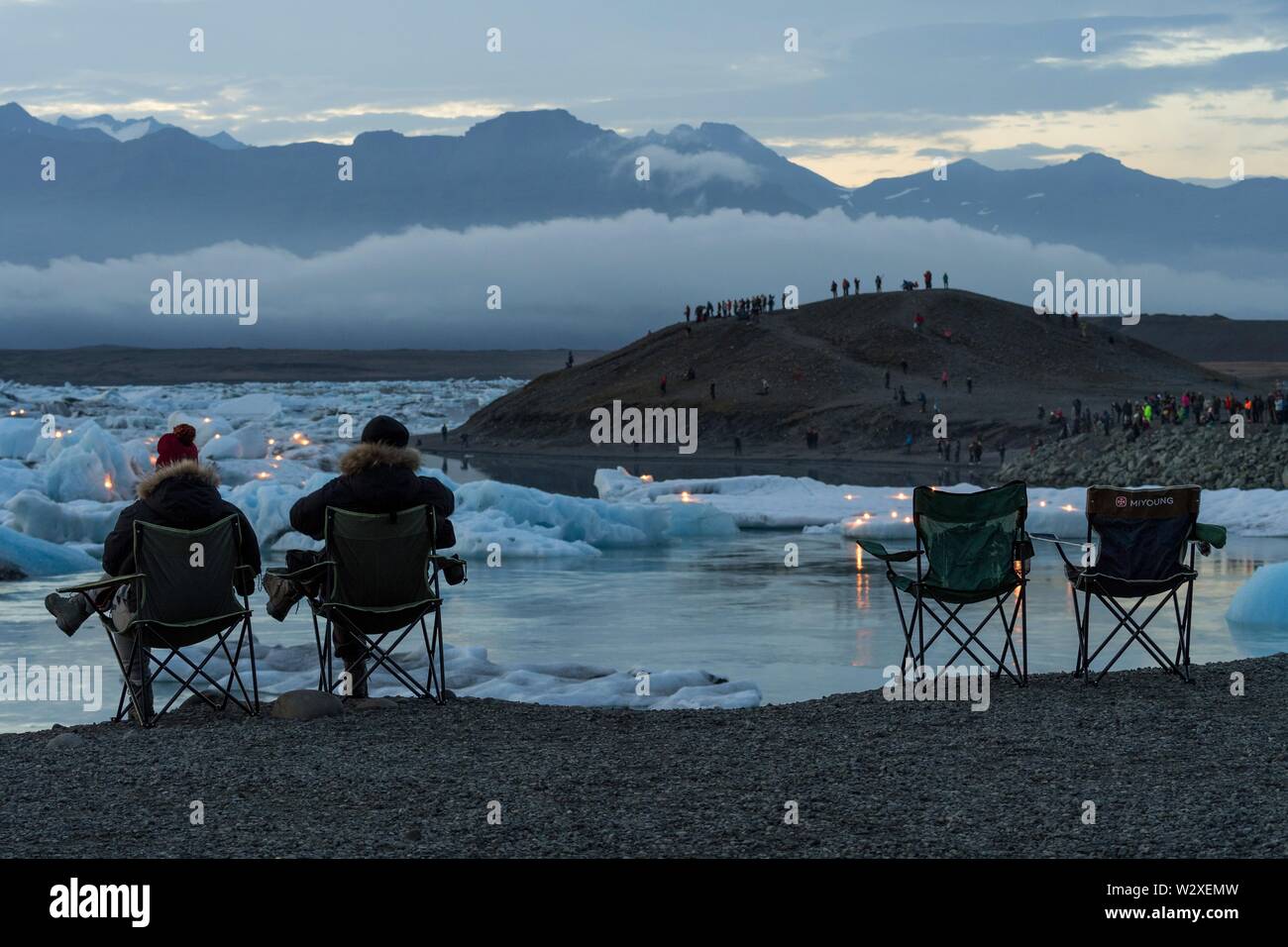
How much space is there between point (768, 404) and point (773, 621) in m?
71.0

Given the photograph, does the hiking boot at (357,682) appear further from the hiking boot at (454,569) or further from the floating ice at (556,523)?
the floating ice at (556,523)

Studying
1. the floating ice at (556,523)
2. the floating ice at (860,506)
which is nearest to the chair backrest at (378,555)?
the floating ice at (556,523)

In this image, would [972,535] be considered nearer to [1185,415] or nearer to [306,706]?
[306,706]

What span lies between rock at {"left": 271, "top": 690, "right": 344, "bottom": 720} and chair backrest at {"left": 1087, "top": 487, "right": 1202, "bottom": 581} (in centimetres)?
470

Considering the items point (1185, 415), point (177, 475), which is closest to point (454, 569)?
point (177, 475)

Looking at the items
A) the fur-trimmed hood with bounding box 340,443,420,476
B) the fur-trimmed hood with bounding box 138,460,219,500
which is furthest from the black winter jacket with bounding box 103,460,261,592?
the fur-trimmed hood with bounding box 340,443,420,476

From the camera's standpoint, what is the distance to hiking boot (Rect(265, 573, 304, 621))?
9422 millimetres

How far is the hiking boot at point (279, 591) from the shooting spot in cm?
942

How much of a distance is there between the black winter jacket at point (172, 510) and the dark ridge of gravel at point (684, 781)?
3.14 feet

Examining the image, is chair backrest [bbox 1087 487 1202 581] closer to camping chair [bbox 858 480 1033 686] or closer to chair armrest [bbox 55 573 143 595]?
camping chair [bbox 858 480 1033 686]

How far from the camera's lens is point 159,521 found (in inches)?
362

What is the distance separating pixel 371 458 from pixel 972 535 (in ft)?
12.5
